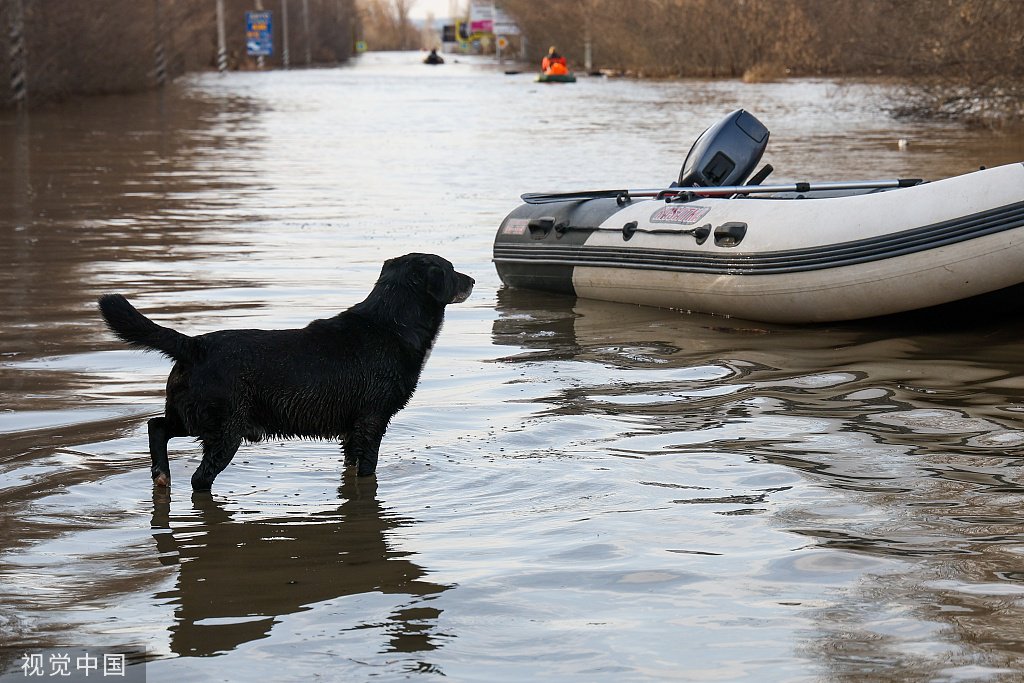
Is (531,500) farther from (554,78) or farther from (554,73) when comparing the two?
(554,73)

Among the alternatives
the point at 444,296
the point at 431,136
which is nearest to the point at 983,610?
the point at 444,296

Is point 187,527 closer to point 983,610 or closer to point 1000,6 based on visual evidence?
point 983,610

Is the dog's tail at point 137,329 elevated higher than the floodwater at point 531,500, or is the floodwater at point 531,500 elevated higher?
the dog's tail at point 137,329

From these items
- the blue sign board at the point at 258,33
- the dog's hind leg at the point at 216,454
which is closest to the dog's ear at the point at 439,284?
the dog's hind leg at the point at 216,454

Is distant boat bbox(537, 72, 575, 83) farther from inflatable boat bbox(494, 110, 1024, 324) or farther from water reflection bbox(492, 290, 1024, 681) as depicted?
water reflection bbox(492, 290, 1024, 681)

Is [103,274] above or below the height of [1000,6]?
below

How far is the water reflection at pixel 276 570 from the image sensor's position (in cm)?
384

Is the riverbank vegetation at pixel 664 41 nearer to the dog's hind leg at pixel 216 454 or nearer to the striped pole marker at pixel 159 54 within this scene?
the striped pole marker at pixel 159 54

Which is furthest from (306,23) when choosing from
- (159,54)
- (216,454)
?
(216,454)

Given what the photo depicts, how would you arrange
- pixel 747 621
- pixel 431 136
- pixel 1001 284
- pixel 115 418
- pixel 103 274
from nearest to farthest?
pixel 747 621, pixel 115 418, pixel 1001 284, pixel 103 274, pixel 431 136

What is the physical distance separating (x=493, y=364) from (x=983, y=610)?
394cm

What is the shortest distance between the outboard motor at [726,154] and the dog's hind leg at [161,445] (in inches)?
243

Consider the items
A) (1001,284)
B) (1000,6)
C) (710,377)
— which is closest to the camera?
Answer: (710,377)

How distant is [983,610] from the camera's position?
3834 millimetres
